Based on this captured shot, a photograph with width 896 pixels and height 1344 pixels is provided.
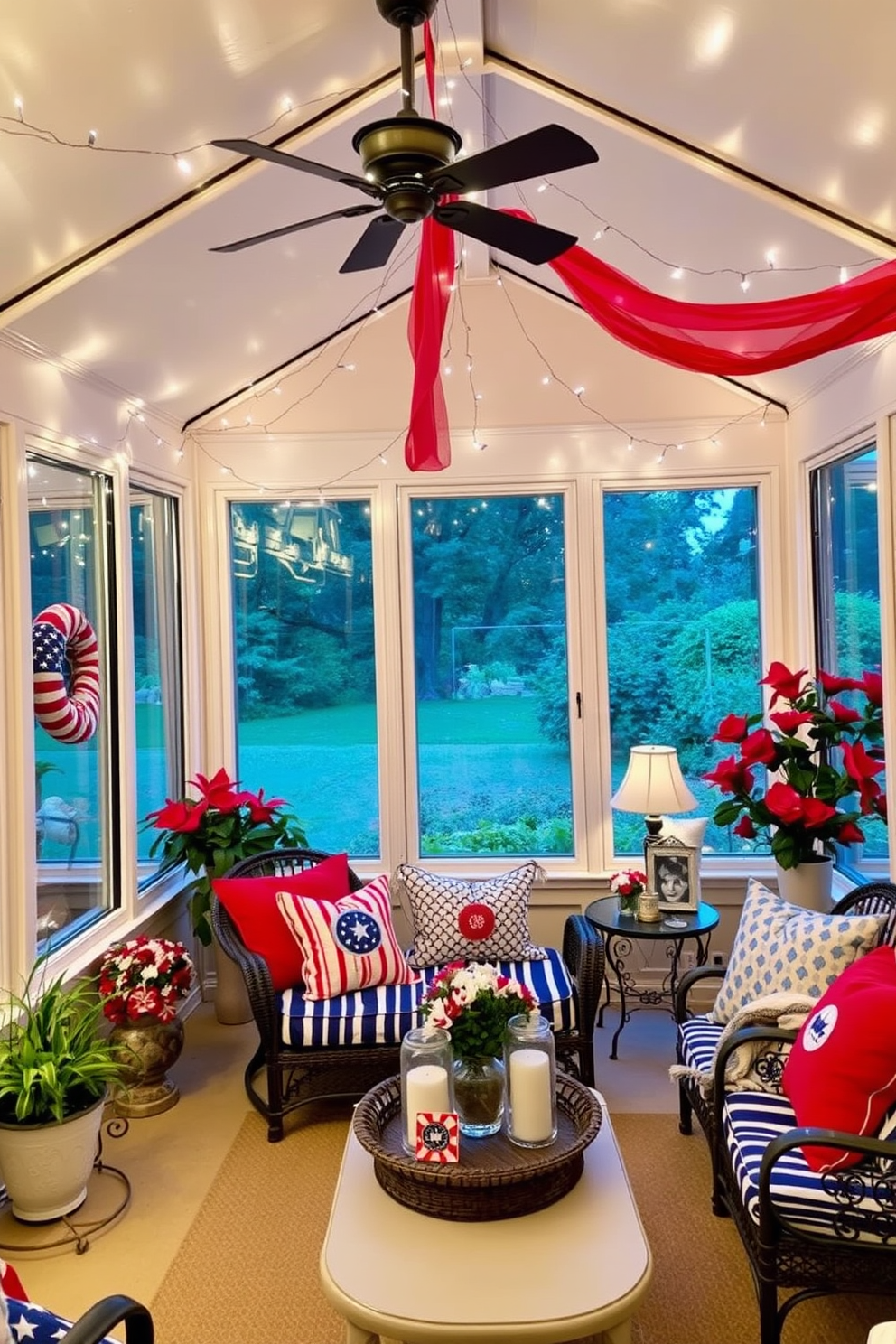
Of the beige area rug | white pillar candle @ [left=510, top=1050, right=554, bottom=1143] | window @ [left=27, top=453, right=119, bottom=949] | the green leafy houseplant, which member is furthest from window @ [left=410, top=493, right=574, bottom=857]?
white pillar candle @ [left=510, top=1050, right=554, bottom=1143]

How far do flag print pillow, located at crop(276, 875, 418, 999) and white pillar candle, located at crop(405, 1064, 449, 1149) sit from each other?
1.06m

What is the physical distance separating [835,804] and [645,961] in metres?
1.22

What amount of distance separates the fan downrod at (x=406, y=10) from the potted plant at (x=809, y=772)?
7.97 ft

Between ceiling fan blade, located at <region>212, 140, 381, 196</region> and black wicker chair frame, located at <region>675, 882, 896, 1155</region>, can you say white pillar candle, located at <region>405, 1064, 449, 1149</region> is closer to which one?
black wicker chair frame, located at <region>675, 882, 896, 1155</region>

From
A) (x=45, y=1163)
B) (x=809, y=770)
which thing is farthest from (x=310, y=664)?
(x=45, y=1163)

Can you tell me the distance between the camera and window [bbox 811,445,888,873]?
3.44 m

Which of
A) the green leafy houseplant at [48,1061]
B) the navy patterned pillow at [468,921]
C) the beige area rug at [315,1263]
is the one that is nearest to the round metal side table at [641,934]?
the navy patterned pillow at [468,921]

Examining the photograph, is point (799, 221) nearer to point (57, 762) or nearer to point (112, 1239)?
point (57, 762)

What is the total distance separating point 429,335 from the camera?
263 centimetres

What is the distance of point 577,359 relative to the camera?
167 inches

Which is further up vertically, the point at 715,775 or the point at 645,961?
the point at 715,775

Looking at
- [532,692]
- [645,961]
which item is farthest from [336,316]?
[645,961]

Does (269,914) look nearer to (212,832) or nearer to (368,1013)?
(368,1013)

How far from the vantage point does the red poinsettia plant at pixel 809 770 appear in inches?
129
